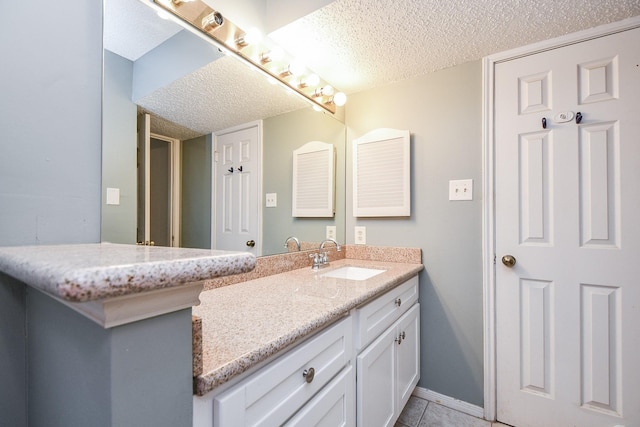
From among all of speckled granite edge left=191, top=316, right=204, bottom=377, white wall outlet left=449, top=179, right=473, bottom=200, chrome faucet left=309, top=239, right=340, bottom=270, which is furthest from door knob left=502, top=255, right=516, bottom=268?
speckled granite edge left=191, top=316, right=204, bottom=377

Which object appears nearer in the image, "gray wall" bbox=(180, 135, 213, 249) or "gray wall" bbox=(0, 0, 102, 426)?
"gray wall" bbox=(0, 0, 102, 426)

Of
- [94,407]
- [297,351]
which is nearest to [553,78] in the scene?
[297,351]

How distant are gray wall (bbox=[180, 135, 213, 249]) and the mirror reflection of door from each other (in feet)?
0.10

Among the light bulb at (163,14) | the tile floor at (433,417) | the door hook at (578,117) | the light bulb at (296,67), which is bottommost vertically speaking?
the tile floor at (433,417)

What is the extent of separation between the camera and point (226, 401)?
1.79 feet

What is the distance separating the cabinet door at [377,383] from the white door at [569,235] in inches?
26.0

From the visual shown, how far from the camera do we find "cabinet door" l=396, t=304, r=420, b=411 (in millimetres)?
1403

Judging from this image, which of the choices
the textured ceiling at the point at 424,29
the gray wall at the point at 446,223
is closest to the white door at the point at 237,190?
the textured ceiling at the point at 424,29

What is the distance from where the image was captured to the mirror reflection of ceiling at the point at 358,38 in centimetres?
104

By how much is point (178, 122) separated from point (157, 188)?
0.28 m

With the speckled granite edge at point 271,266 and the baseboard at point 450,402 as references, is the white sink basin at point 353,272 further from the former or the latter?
the baseboard at point 450,402

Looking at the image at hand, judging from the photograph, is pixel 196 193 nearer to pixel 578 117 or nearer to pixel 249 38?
pixel 249 38

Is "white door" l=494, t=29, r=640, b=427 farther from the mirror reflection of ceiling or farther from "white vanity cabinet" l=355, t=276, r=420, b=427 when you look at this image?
"white vanity cabinet" l=355, t=276, r=420, b=427

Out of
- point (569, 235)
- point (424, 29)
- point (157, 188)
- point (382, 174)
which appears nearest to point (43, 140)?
point (157, 188)
